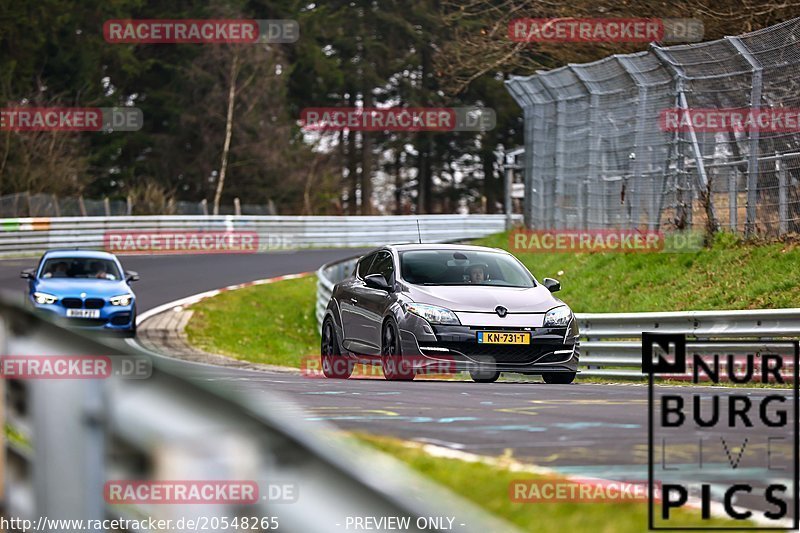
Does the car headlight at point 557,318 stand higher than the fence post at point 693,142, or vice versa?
the fence post at point 693,142

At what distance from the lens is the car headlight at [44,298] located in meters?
20.5

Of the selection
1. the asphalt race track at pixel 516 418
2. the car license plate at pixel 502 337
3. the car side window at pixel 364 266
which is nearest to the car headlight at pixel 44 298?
the car side window at pixel 364 266

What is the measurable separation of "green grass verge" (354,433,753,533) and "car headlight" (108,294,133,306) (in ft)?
51.7

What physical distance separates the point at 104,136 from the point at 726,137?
4625cm

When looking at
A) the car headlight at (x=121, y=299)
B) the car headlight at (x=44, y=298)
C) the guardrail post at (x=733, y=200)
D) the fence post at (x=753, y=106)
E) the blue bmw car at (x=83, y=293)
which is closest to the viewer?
the fence post at (x=753, y=106)

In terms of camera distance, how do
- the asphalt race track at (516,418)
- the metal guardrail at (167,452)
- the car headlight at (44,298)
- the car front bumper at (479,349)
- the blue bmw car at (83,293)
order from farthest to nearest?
1. the blue bmw car at (83,293)
2. the car headlight at (44,298)
3. the car front bumper at (479,349)
4. the asphalt race track at (516,418)
5. the metal guardrail at (167,452)

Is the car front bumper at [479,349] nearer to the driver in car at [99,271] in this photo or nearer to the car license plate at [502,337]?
the car license plate at [502,337]

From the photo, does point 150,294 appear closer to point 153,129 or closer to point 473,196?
point 153,129

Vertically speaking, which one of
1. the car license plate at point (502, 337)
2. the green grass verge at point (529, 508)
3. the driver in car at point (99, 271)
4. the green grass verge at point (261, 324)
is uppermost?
the green grass verge at point (529, 508)

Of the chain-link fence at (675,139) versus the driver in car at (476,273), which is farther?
the chain-link fence at (675,139)

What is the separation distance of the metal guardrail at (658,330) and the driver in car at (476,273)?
84.2 inches

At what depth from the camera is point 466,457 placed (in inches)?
247

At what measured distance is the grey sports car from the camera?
13.1m

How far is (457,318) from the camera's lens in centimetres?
1309
